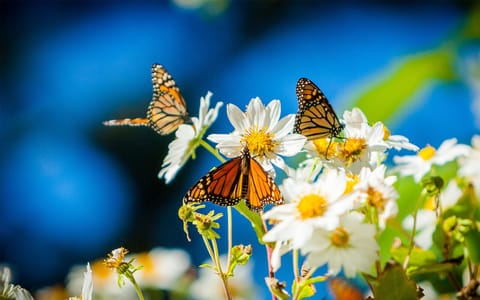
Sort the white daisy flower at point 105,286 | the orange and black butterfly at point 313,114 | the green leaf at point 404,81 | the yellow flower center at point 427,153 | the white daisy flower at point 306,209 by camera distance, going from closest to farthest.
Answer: the white daisy flower at point 306,209, the orange and black butterfly at point 313,114, the yellow flower center at point 427,153, the white daisy flower at point 105,286, the green leaf at point 404,81

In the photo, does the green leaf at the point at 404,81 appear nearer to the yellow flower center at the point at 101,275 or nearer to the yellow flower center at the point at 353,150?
the yellow flower center at the point at 101,275

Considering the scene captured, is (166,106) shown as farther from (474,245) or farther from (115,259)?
(474,245)

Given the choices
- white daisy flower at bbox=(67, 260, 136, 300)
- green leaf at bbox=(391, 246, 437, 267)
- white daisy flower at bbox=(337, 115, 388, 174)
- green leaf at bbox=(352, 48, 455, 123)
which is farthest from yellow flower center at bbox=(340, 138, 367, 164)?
green leaf at bbox=(352, 48, 455, 123)

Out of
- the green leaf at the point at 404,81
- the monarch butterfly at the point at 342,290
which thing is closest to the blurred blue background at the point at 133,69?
the green leaf at the point at 404,81

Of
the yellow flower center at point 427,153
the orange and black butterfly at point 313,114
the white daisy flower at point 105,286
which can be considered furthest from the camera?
the white daisy flower at point 105,286

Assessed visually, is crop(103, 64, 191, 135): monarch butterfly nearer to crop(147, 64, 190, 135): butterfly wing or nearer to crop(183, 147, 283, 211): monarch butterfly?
crop(147, 64, 190, 135): butterfly wing

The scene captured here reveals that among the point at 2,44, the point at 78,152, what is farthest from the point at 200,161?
the point at 2,44
